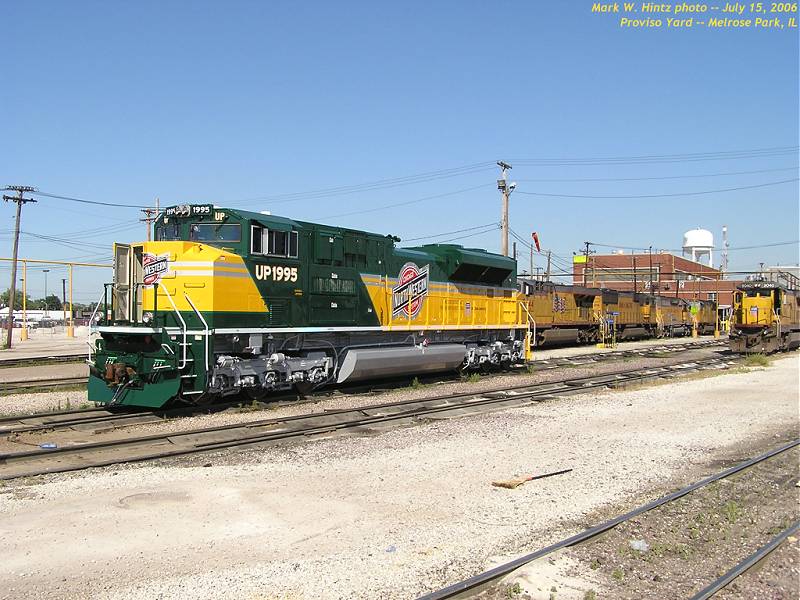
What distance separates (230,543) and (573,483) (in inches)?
155

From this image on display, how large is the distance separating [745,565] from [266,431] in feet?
22.8

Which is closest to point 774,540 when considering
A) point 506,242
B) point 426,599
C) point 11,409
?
point 426,599

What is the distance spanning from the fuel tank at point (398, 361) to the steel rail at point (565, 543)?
7.75 meters

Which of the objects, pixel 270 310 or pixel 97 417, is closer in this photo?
pixel 97 417

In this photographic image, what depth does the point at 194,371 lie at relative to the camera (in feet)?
36.2

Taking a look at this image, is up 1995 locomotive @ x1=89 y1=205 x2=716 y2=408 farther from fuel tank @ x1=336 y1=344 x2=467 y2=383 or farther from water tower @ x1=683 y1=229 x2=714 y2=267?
water tower @ x1=683 y1=229 x2=714 y2=267

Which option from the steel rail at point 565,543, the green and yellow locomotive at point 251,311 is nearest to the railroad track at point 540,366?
the green and yellow locomotive at point 251,311

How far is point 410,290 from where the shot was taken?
15875mm

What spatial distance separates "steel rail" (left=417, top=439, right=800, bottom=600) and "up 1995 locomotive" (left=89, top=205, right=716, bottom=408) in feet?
24.1

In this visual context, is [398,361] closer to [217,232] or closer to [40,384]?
[217,232]

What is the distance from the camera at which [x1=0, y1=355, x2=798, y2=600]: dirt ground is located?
4730 mm

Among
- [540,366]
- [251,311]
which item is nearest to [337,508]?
[251,311]

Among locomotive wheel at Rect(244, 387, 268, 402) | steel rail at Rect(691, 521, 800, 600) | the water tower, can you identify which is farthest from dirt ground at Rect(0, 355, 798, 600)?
the water tower

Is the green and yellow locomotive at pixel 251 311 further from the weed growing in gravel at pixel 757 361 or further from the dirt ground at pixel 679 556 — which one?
the weed growing in gravel at pixel 757 361
